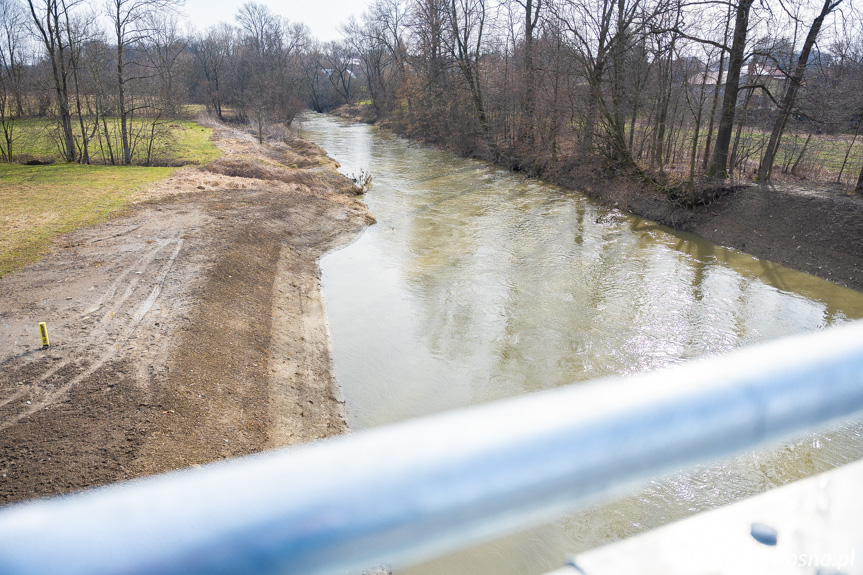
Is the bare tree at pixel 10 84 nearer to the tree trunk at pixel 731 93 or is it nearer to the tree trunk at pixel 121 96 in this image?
the tree trunk at pixel 121 96

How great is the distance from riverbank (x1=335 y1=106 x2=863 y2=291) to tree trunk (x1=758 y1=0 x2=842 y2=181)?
2.95ft

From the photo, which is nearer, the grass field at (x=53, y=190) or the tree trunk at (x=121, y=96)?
the grass field at (x=53, y=190)

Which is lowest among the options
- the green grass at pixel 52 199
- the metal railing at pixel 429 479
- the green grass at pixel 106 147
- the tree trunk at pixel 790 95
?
the green grass at pixel 52 199

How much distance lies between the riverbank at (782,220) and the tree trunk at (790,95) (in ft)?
2.95

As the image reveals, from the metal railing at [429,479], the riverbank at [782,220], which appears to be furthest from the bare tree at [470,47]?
the metal railing at [429,479]

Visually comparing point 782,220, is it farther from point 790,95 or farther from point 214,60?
point 214,60

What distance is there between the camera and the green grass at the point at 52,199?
1226 centimetres

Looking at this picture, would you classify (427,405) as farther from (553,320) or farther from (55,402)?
(55,402)

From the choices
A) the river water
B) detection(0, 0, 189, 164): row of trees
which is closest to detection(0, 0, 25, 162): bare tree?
detection(0, 0, 189, 164): row of trees

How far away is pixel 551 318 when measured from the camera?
35.4 ft

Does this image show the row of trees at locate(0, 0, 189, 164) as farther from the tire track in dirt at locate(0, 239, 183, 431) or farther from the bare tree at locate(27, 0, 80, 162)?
the tire track in dirt at locate(0, 239, 183, 431)

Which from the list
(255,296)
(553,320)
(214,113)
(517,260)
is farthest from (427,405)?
(214,113)

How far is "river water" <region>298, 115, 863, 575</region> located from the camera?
6.22m

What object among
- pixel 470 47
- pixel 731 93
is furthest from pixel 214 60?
pixel 731 93
